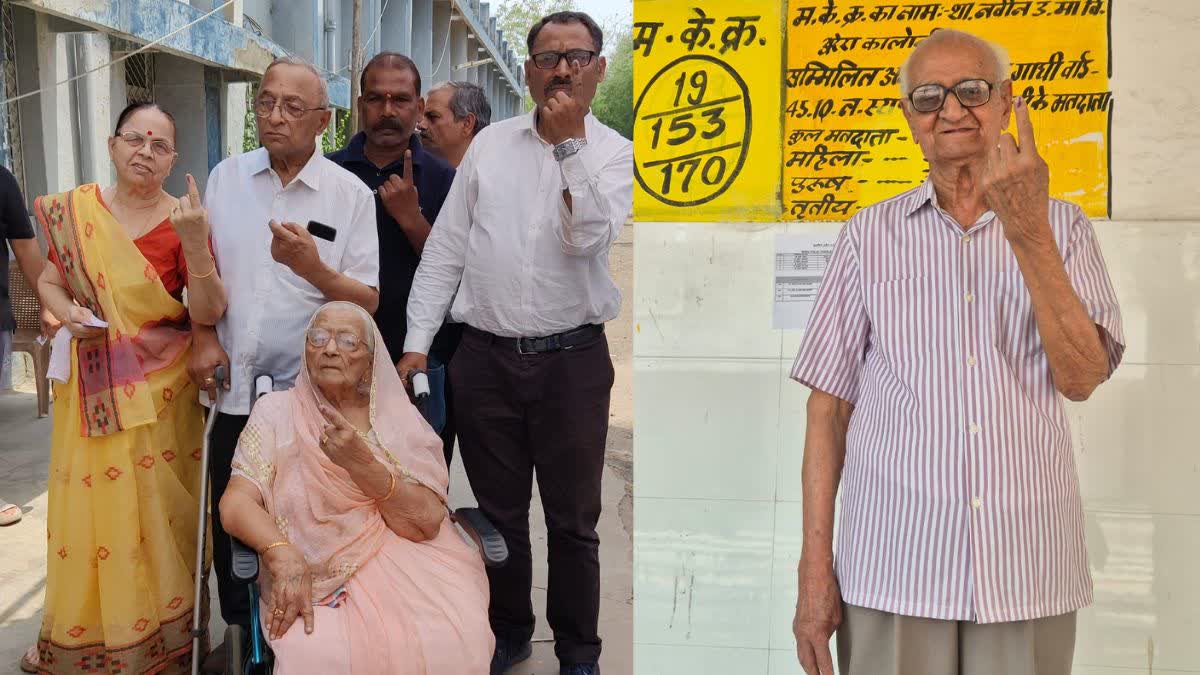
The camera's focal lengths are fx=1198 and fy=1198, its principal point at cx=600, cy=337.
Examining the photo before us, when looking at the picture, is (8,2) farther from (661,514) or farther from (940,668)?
(940,668)

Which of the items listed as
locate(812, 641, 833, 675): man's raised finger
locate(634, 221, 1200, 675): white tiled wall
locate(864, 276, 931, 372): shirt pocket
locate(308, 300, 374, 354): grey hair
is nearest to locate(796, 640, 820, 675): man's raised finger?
locate(812, 641, 833, 675): man's raised finger

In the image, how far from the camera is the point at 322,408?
311 cm

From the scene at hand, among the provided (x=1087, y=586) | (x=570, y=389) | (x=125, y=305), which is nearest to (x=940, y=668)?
(x=1087, y=586)

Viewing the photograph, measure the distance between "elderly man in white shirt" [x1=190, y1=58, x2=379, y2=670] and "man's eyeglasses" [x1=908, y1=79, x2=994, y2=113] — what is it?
1.91 m

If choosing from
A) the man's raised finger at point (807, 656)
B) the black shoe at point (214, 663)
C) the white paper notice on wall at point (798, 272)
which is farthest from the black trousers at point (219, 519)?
the man's raised finger at point (807, 656)

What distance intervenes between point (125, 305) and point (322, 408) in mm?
887

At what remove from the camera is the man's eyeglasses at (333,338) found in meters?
3.14

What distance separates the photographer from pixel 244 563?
2.89 metres

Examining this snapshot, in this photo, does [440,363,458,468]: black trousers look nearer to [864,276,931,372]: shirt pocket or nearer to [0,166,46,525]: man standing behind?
[0,166,46,525]: man standing behind

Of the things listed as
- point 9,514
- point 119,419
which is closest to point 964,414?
point 119,419

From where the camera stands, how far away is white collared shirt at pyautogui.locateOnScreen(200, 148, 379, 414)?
350 centimetres

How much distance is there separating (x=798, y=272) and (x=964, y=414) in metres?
0.86

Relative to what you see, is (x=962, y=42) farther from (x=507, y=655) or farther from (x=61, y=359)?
(x=61, y=359)

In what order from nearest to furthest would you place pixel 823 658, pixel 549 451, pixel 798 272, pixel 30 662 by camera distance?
pixel 823 658 → pixel 798 272 → pixel 549 451 → pixel 30 662
